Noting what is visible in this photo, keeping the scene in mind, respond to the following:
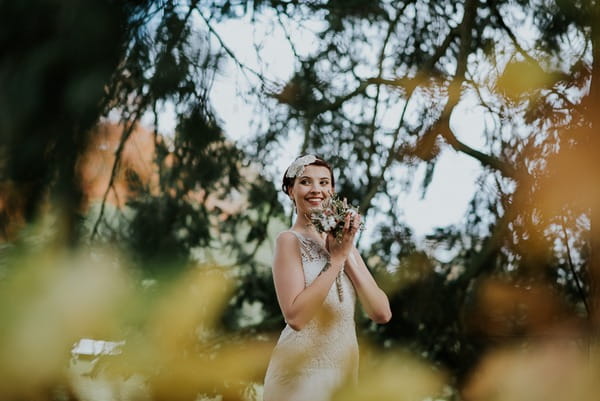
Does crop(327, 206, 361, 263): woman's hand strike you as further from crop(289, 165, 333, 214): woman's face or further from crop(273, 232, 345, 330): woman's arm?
crop(289, 165, 333, 214): woman's face

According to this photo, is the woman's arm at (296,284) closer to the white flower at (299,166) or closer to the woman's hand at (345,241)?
the woman's hand at (345,241)

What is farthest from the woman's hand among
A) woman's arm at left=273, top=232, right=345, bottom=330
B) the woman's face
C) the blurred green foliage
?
the blurred green foliage

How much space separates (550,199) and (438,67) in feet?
1.59

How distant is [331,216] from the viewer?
1.09m

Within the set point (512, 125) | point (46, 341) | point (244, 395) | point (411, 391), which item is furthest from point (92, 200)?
point (512, 125)

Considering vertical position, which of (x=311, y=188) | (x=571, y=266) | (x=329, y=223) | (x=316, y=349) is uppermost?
(x=571, y=266)

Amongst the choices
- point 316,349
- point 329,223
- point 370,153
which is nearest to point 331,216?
point 329,223

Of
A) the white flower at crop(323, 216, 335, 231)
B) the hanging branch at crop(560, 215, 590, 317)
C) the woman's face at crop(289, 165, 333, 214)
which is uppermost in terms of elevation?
the hanging branch at crop(560, 215, 590, 317)

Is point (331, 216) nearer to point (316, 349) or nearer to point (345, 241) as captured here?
point (345, 241)

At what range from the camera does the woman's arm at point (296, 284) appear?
3.47ft

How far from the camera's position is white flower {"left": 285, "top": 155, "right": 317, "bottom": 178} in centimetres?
122

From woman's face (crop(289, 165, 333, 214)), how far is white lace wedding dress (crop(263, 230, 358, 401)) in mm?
61

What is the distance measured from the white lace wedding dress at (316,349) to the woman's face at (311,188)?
6cm

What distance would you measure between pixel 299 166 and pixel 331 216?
17 centimetres
